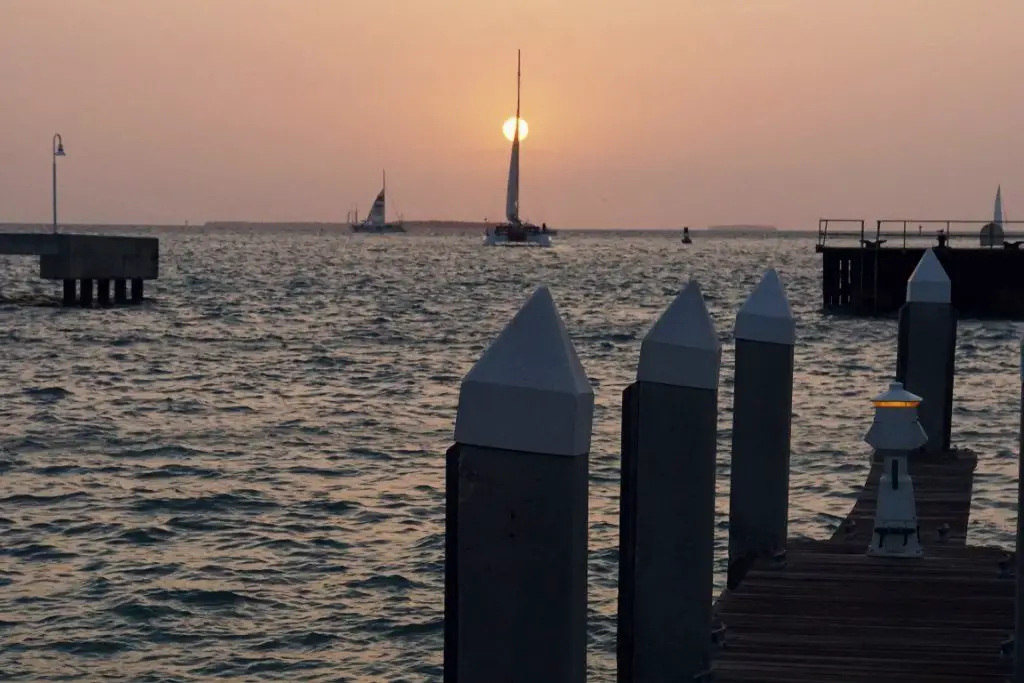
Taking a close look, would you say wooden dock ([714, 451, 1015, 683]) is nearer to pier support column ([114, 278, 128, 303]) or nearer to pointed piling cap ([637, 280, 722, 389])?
pointed piling cap ([637, 280, 722, 389])

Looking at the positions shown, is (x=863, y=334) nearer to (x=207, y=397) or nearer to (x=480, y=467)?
(x=207, y=397)

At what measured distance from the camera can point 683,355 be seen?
7020 millimetres

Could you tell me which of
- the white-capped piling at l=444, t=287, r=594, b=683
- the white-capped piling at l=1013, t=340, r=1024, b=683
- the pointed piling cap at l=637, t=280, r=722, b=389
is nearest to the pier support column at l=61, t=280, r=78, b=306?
the pointed piling cap at l=637, t=280, r=722, b=389

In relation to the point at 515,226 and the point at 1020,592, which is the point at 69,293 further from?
the point at 515,226

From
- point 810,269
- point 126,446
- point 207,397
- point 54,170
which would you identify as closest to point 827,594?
point 126,446

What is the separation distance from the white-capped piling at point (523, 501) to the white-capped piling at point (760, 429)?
4.83 metres

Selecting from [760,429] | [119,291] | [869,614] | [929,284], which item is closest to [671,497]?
[869,614]

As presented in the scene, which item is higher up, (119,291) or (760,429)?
(760,429)

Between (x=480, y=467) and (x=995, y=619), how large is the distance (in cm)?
479

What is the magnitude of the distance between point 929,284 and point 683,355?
7.23m

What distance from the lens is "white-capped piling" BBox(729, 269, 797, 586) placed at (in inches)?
377

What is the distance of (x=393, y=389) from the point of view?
104 ft

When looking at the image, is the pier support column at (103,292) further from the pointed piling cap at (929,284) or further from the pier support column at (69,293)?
the pointed piling cap at (929,284)

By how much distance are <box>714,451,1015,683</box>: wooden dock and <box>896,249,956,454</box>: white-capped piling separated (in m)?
2.82
